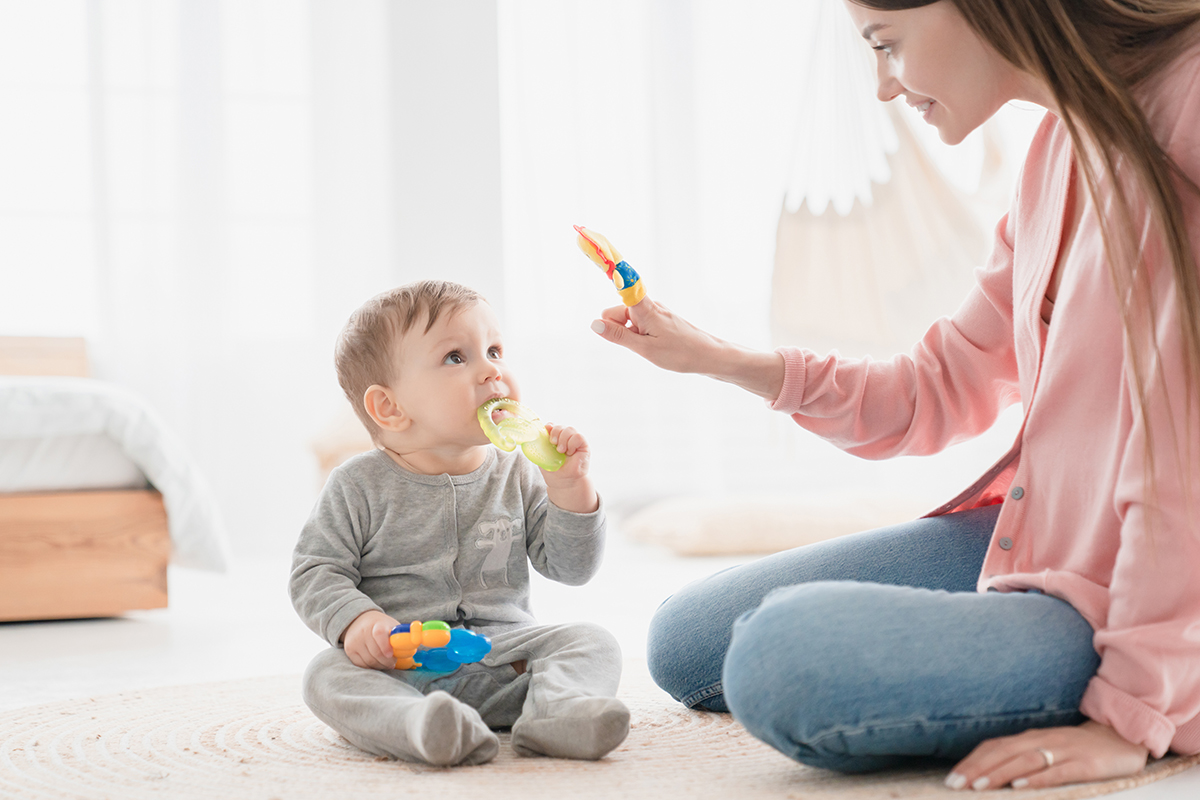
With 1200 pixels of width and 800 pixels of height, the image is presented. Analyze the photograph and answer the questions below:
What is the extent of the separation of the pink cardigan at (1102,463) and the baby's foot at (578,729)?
302mm

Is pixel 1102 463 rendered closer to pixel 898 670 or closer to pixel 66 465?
pixel 898 670

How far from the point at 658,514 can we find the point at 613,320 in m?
1.75

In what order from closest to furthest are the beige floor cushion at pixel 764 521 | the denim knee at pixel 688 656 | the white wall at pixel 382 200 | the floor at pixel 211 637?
the denim knee at pixel 688 656, the floor at pixel 211 637, the beige floor cushion at pixel 764 521, the white wall at pixel 382 200

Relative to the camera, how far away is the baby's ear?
1031 millimetres

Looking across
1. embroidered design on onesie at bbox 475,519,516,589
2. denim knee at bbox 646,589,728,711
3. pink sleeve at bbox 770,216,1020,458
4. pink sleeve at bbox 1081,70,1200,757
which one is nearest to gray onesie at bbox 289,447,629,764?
embroidered design on onesie at bbox 475,519,516,589

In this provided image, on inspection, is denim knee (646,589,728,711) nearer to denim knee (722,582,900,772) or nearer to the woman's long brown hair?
denim knee (722,582,900,772)

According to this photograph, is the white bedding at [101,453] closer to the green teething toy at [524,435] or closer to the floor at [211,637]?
the floor at [211,637]

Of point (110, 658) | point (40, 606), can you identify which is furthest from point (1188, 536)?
point (40, 606)

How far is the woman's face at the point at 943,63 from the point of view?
84 cm

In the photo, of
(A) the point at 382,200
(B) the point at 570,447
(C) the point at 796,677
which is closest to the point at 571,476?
(B) the point at 570,447

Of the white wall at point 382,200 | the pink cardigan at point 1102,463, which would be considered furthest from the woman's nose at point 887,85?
the white wall at point 382,200

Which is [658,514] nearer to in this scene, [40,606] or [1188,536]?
[40,606]

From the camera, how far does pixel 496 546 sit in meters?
1.03

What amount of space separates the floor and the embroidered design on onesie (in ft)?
1.53
